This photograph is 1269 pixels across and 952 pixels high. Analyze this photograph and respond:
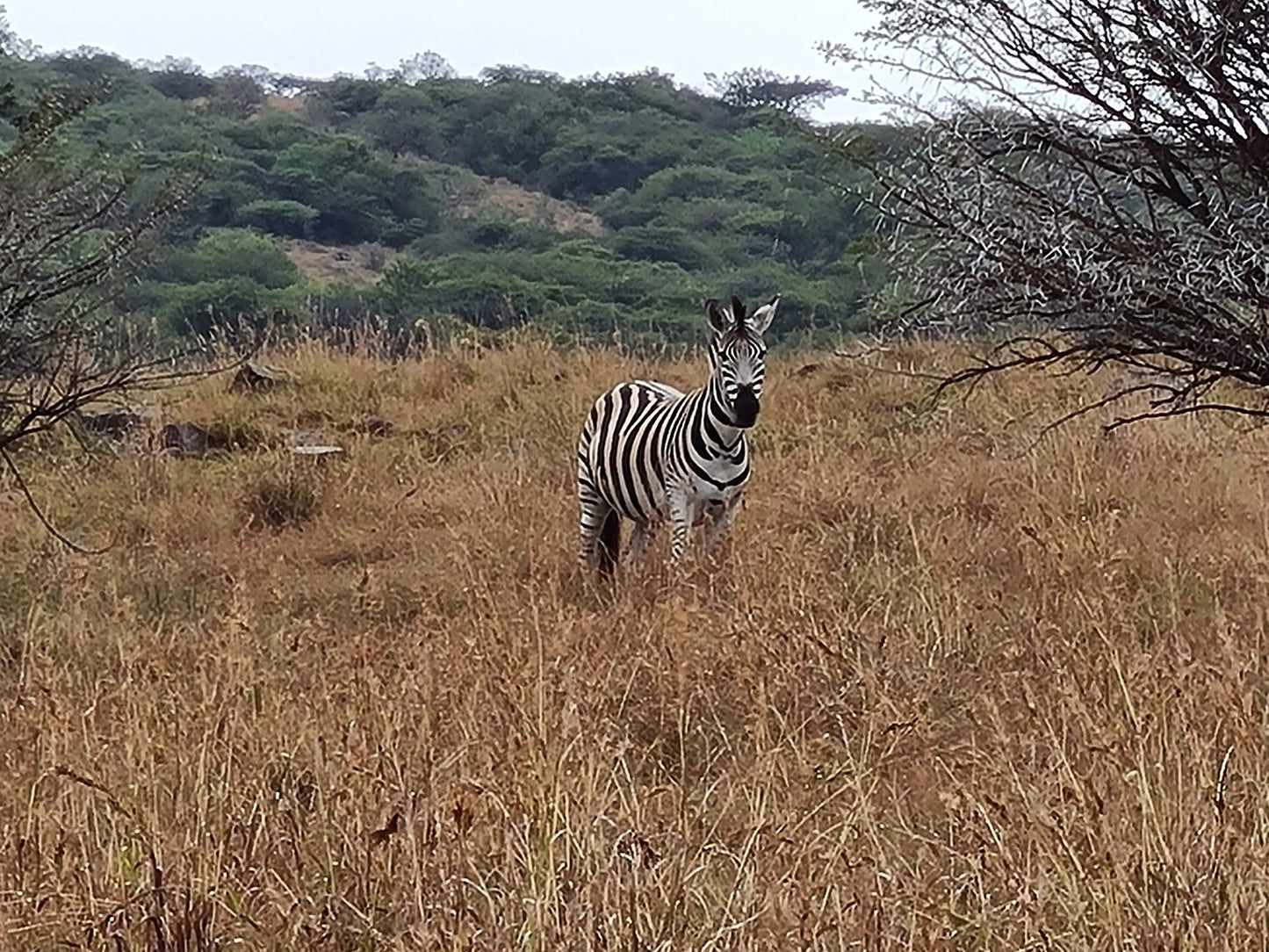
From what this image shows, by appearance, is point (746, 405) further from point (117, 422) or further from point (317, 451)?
point (117, 422)

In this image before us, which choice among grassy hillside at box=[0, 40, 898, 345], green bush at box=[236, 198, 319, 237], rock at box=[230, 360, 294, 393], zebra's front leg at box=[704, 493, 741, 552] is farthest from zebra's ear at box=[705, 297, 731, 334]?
green bush at box=[236, 198, 319, 237]

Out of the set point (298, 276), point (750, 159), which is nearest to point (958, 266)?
point (298, 276)

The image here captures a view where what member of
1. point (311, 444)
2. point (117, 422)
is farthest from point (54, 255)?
point (117, 422)

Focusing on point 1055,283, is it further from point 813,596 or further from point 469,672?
point 469,672

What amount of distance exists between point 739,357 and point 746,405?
0.24 metres

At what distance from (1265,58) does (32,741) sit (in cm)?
401

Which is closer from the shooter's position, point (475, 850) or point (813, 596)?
point (475, 850)

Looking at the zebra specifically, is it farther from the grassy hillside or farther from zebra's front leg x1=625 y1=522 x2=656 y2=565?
the grassy hillside

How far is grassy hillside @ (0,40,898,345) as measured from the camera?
941 inches

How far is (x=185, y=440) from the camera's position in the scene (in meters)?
10.8

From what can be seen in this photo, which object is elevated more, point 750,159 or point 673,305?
point 750,159

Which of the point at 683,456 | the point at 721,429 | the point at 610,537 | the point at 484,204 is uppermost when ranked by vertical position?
the point at 484,204

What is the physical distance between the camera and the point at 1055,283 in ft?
15.8

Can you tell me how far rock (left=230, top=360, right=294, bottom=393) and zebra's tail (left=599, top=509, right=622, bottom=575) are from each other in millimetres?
5281
